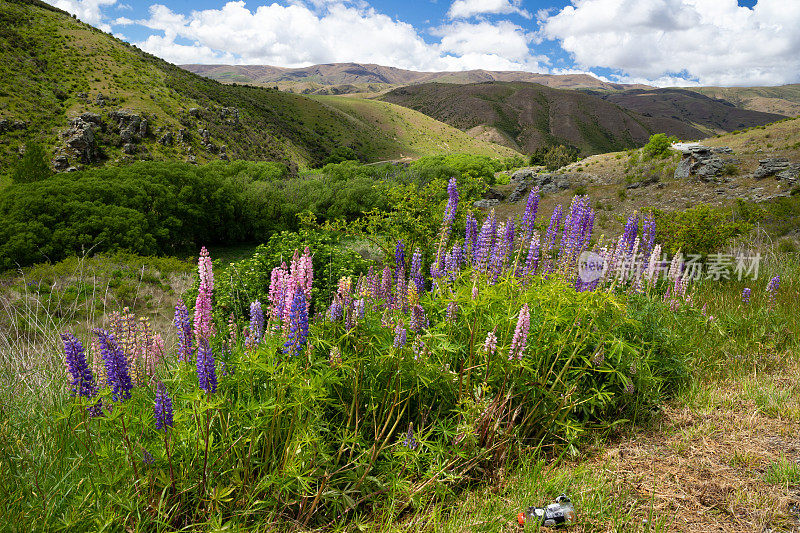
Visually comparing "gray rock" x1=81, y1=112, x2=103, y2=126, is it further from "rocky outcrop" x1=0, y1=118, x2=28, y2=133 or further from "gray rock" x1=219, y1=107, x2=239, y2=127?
"gray rock" x1=219, y1=107, x2=239, y2=127

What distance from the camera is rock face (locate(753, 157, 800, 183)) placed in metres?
19.4

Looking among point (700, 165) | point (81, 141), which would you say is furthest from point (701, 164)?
point (81, 141)

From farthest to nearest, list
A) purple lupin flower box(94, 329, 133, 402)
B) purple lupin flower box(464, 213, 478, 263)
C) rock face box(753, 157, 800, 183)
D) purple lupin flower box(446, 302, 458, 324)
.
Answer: rock face box(753, 157, 800, 183) → purple lupin flower box(464, 213, 478, 263) → purple lupin flower box(446, 302, 458, 324) → purple lupin flower box(94, 329, 133, 402)

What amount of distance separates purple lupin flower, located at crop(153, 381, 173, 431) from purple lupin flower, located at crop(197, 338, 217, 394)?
17 centimetres

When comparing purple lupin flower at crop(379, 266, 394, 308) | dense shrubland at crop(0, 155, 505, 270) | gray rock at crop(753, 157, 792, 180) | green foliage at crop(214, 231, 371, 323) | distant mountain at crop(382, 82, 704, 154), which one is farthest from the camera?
distant mountain at crop(382, 82, 704, 154)

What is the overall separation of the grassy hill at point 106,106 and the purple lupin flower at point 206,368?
171 feet

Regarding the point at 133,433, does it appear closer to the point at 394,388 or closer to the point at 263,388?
the point at 263,388

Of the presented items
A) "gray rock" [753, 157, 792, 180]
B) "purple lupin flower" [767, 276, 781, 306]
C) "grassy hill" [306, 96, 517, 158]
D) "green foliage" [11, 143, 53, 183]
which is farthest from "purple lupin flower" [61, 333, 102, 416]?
"grassy hill" [306, 96, 517, 158]

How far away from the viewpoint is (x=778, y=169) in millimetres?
20547

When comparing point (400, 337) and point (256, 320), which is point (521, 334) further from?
point (256, 320)

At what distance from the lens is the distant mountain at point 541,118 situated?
15475cm

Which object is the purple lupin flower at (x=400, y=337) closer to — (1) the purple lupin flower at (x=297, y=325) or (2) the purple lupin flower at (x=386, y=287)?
(1) the purple lupin flower at (x=297, y=325)

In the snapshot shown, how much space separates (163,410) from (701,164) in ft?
95.0

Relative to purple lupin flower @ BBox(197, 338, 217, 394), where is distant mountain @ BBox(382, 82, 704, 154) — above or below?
above
